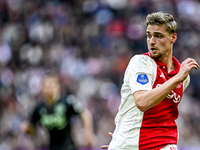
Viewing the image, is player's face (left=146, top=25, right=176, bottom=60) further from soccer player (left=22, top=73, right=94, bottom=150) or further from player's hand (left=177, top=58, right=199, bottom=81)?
soccer player (left=22, top=73, right=94, bottom=150)

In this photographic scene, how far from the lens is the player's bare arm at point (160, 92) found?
2.93 meters

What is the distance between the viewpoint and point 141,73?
10.3 feet

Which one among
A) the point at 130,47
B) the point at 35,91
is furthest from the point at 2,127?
the point at 130,47

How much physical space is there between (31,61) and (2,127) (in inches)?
96.3

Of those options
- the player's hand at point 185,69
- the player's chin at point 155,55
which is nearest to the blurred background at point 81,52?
the player's chin at point 155,55

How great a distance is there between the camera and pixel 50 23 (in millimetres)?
12930

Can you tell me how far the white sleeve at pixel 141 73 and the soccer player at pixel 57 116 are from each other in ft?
10.9

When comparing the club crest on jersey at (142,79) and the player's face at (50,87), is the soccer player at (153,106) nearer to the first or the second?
the club crest on jersey at (142,79)

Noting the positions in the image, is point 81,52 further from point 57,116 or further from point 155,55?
point 155,55

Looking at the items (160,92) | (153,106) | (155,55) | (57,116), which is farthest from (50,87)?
(160,92)

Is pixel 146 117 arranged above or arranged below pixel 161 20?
below

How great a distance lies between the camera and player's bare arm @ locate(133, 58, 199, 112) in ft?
9.62

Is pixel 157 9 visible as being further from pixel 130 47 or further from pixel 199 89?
pixel 199 89

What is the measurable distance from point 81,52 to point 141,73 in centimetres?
896
